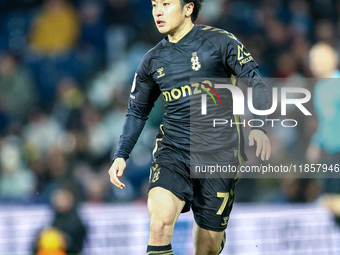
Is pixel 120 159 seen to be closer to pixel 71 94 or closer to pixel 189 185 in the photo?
pixel 189 185

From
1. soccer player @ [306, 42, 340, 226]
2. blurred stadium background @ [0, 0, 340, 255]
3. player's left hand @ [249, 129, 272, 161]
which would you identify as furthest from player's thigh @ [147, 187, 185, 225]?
blurred stadium background @ [0, 0, 340, 255]

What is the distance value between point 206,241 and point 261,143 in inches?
41.0

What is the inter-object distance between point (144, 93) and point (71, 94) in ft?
13.3

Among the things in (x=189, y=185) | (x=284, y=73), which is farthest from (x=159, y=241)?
(x=284, y=73)

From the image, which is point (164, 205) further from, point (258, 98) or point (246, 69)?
point (246, 69)

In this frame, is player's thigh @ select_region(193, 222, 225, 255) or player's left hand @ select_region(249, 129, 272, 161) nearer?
player's left hand @ select_region(249, 129, 272, 161)

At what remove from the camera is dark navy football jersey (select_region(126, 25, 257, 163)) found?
146 inches

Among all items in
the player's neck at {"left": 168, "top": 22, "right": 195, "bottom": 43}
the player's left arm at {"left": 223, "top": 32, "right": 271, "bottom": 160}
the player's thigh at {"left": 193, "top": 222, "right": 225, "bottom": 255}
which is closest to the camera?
the player's left arm at {"left": 223, "top": 32, "right": 271, "bottom": 160}

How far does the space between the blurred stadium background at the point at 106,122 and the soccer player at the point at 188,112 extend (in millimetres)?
2329

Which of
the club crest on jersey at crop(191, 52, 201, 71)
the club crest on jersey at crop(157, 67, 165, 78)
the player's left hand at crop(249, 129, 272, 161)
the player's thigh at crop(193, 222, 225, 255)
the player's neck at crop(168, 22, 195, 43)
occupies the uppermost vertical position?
the player's neck at crop(168, 22, 195, 43)

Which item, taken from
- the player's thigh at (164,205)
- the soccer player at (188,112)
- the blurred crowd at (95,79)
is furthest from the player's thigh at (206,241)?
the blurred crowd at (95,79)

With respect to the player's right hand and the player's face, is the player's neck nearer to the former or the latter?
the player's face

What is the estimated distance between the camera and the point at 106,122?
7543mm

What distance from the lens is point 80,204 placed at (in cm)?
636
